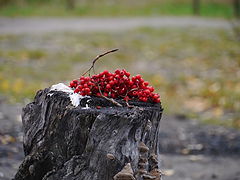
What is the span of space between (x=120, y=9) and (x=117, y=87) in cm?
1710

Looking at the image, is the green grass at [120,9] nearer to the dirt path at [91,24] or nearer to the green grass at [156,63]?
the dirt path at [91,24]

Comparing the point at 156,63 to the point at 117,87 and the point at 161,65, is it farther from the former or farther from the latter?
the point at 117,87

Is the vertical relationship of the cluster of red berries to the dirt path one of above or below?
below

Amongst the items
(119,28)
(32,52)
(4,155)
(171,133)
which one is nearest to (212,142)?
(171,133)

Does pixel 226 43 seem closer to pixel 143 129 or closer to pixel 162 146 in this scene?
pixel 162 146

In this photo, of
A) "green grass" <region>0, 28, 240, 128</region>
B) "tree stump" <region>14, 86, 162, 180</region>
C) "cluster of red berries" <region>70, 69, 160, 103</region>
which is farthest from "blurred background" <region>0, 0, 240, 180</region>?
"cluster of red berries" <region>70, 69, 160, 103</region>

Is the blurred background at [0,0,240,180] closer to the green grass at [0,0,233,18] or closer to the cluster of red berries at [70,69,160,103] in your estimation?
the green grass at [0,0,233,18]

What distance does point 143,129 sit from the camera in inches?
118

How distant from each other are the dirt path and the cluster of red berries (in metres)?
10.6

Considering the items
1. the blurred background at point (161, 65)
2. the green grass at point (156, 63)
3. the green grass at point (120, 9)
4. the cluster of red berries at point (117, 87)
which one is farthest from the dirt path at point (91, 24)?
the cluster of red berries at point (117, 87)

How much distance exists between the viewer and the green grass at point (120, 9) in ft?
60.9

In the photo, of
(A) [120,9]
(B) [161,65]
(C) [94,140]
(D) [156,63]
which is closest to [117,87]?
(C) [94,140]

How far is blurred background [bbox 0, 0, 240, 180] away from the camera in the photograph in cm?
596

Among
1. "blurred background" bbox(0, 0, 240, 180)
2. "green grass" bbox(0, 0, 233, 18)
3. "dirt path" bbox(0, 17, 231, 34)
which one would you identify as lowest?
"blurred background" bbox(0, 0, 240, 180)
